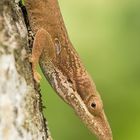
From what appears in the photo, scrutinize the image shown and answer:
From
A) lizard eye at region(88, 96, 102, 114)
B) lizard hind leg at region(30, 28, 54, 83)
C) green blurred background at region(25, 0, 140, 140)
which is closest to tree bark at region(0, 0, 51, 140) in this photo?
lizard hind leg at region(30, 28, 54, 83)

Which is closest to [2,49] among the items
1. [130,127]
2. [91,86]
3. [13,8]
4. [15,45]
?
[15,45]

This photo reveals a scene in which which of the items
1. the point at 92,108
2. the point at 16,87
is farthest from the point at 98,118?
the point at 16,87

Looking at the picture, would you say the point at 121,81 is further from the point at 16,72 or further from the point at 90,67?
the point at 16,72

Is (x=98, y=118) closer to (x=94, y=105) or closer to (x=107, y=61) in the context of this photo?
(x=94, y=105)

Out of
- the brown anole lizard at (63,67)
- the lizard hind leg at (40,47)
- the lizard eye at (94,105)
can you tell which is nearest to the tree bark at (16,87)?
the lizard hind leg at (40,47)

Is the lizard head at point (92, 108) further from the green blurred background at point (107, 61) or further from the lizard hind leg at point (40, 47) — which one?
the green blurred background at point (107, 61)

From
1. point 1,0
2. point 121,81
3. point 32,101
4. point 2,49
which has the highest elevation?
point 121,81
